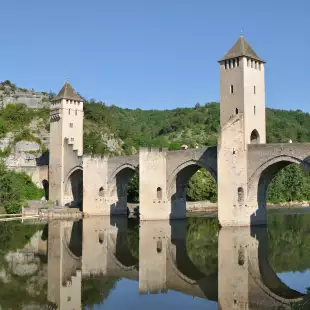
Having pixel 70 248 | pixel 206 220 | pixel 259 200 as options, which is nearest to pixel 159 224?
pixel 206 220

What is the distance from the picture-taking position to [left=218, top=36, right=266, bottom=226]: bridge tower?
2827 cm

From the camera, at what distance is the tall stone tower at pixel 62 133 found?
1718 inches

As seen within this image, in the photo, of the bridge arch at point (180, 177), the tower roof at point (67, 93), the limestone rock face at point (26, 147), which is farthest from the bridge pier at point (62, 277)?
the limestone rock face at point (26, 147)

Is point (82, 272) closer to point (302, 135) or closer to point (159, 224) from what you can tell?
point (159, 224)

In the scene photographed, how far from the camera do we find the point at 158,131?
315 ft

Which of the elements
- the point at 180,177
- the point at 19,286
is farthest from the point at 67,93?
the point at 19,286

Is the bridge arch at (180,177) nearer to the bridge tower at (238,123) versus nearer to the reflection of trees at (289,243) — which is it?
the bridge tower at (238,123)

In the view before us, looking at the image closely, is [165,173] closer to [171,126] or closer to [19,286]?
[19,286]

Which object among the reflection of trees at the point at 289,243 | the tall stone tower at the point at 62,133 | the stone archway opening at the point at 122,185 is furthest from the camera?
the tall stone tower at the point at 62,133

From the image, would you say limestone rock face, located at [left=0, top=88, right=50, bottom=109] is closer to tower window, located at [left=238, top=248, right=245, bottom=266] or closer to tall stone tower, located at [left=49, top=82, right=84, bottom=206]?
tall stone tower, located at [left=49, top=82, right=84, bottom=206]

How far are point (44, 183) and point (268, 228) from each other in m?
26.2

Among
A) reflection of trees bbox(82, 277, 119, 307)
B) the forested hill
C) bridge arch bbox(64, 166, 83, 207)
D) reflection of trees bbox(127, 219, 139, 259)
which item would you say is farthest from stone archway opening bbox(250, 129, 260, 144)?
the forested hill

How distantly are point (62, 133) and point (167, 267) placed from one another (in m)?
27.9

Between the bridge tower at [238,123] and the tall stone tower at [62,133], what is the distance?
17984 mm
